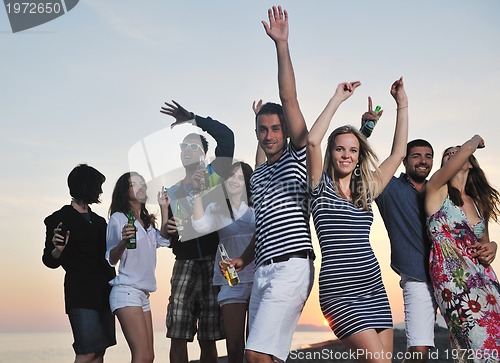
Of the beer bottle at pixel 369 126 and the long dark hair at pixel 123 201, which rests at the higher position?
the beer bottle at pixel 369 126

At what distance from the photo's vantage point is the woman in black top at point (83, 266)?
6.03 meters

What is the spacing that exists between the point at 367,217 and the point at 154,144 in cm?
306

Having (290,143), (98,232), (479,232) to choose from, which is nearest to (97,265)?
(98,232)

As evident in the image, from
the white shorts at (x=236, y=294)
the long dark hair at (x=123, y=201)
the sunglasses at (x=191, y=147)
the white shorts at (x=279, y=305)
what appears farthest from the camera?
the sunglasses at (x=191, y=147)

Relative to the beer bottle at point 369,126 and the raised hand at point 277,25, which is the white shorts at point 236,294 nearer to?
the beer bottle at point 369,126

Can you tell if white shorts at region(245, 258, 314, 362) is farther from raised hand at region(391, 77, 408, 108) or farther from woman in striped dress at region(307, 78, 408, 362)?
raised hand at region(391, 77, 408, 108)

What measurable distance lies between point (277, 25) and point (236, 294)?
2.22 metres

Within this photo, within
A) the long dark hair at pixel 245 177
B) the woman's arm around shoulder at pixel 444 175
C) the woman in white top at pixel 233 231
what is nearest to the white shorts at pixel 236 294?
the woman in white top at pixel 233 231

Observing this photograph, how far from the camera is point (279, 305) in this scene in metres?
4.40

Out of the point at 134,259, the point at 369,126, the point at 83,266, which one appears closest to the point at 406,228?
the point at 369,126

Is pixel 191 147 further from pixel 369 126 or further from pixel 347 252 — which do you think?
pixel 347 252

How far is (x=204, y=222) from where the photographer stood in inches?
225

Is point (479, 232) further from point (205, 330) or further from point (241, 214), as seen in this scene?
point (205, 330)

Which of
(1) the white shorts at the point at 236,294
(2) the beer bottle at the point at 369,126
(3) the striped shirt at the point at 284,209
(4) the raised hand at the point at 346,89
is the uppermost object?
(4) the raised hand at the point at 346,89
